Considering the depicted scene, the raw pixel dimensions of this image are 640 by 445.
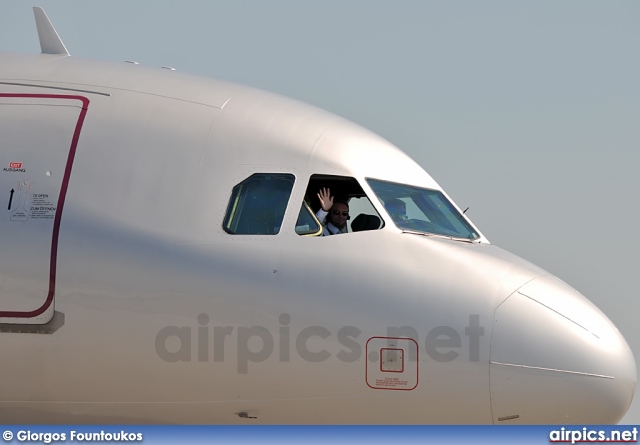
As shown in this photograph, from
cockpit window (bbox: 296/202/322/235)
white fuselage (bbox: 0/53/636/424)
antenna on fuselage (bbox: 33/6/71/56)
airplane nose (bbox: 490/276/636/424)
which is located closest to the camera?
airplane nose (bbox: 490/276/636/424)

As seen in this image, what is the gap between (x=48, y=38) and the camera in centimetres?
1477

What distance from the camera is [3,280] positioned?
12273mm

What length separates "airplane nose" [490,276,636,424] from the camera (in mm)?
11320

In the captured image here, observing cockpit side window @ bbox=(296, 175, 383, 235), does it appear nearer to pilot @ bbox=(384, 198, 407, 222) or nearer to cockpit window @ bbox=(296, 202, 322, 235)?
cockpit window @ bbox=(296, 202, 322, 235)

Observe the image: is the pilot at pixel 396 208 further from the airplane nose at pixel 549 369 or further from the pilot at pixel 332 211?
the airplane nose at pixel 549 369

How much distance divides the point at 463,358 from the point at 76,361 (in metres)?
4.34

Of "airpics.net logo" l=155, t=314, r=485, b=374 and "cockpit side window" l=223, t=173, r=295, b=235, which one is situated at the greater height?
"cockpit side window" l=223, t=173, r=295, b=235

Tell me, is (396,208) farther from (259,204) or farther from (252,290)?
(252,290)

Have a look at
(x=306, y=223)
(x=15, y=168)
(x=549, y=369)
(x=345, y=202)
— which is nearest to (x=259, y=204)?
(x=306, y=223)

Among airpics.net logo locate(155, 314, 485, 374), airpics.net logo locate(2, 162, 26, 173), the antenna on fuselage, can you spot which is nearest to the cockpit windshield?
airpics.net logo locate(155, 314, 485, 374)

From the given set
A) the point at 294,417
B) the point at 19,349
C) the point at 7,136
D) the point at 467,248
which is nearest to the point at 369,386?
the point at 294,417

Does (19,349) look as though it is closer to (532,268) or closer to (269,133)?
(269,133)

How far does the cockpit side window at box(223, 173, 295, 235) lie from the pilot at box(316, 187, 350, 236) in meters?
0.43

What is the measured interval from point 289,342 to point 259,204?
1661 millimetres
